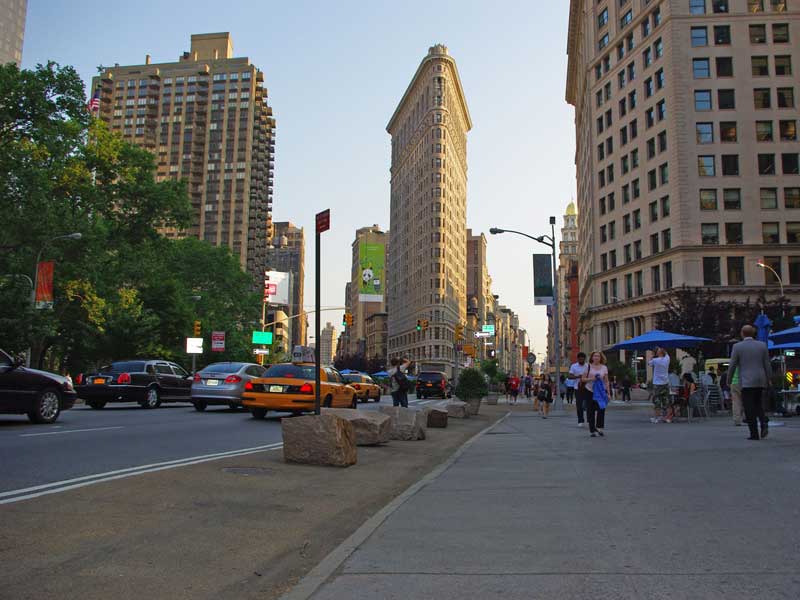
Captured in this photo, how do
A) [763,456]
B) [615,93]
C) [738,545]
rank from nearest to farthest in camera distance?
1. [738,545]
2. [763,456]
3. [615,93]

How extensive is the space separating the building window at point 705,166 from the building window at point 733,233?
4649mm

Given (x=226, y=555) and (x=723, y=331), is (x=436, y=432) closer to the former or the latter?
(x=226, y=555)

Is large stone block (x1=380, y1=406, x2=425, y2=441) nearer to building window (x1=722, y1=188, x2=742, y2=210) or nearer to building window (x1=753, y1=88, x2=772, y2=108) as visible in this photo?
building window (x1=722, y1=188, x2=742, y2=210)

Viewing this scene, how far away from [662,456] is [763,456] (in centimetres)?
125

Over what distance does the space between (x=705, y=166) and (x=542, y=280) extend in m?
35.8

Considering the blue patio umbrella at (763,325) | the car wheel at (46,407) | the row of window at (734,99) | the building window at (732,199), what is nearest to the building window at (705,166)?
the building window at (732,199)

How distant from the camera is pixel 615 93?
71812 millimetres

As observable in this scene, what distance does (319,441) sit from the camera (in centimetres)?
918

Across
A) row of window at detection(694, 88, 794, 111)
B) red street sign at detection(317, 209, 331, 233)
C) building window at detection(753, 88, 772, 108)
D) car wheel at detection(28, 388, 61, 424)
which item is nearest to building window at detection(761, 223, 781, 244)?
row of window at detection(694, 88, 794, 111)

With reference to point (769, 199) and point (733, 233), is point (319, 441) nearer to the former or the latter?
point (733, 233)

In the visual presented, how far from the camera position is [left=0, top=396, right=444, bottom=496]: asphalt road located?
7598mm

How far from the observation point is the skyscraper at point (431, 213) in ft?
415

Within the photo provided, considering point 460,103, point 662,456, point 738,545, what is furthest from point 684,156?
point 460,103

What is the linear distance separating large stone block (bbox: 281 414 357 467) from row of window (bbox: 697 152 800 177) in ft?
195
